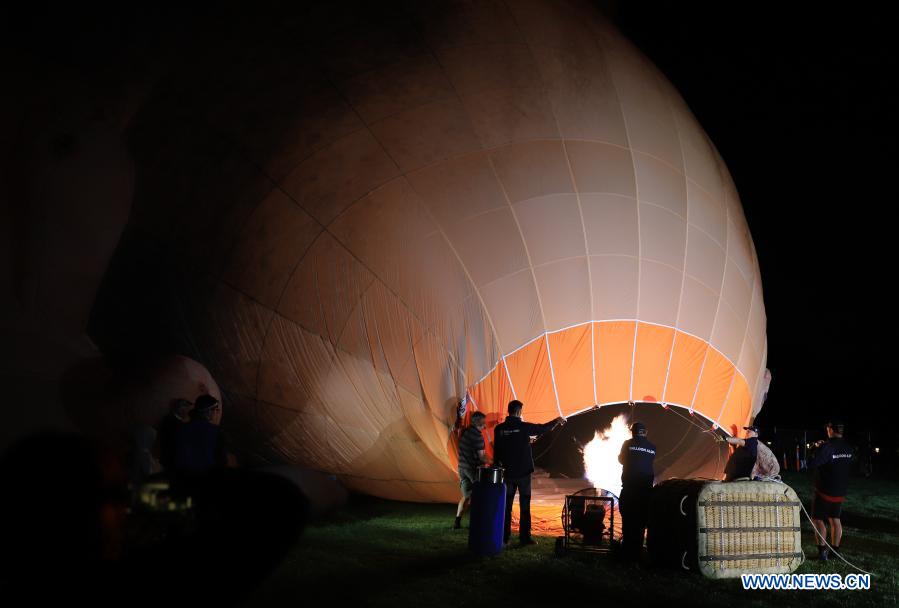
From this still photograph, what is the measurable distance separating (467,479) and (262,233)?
10.3 feet

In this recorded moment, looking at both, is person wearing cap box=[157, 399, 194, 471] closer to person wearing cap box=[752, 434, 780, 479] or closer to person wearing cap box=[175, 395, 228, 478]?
person wearing cap box=[175, 395, 228, 478]

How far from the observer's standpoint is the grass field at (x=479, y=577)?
4285 mm

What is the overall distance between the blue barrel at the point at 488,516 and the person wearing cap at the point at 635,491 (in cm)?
95

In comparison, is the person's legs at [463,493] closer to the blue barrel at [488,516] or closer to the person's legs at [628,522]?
the blue barrel at [488,516]

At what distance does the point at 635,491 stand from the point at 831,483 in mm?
1781

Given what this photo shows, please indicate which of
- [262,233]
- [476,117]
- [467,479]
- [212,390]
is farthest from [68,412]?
[476,117]

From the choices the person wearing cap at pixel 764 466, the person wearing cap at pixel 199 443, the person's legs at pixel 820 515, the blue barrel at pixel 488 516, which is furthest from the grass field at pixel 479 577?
the person wearing cap at pixel 199 443

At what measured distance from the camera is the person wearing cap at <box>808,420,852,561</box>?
614 cm

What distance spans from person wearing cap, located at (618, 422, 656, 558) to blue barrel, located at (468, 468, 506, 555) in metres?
0.95

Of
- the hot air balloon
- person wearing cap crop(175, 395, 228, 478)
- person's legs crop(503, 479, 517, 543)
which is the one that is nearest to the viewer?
person wearing cap crop(175, 395, 228, 478)

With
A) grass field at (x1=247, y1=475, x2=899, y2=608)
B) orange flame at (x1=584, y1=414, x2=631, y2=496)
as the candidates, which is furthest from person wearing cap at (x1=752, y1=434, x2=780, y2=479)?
orange flame at (x1=584, y1=414, x2=631, y2=496)

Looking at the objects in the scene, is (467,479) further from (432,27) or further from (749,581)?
(432,27)

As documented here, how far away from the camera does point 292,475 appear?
1.51 metres

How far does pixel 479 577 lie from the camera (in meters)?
4.84
